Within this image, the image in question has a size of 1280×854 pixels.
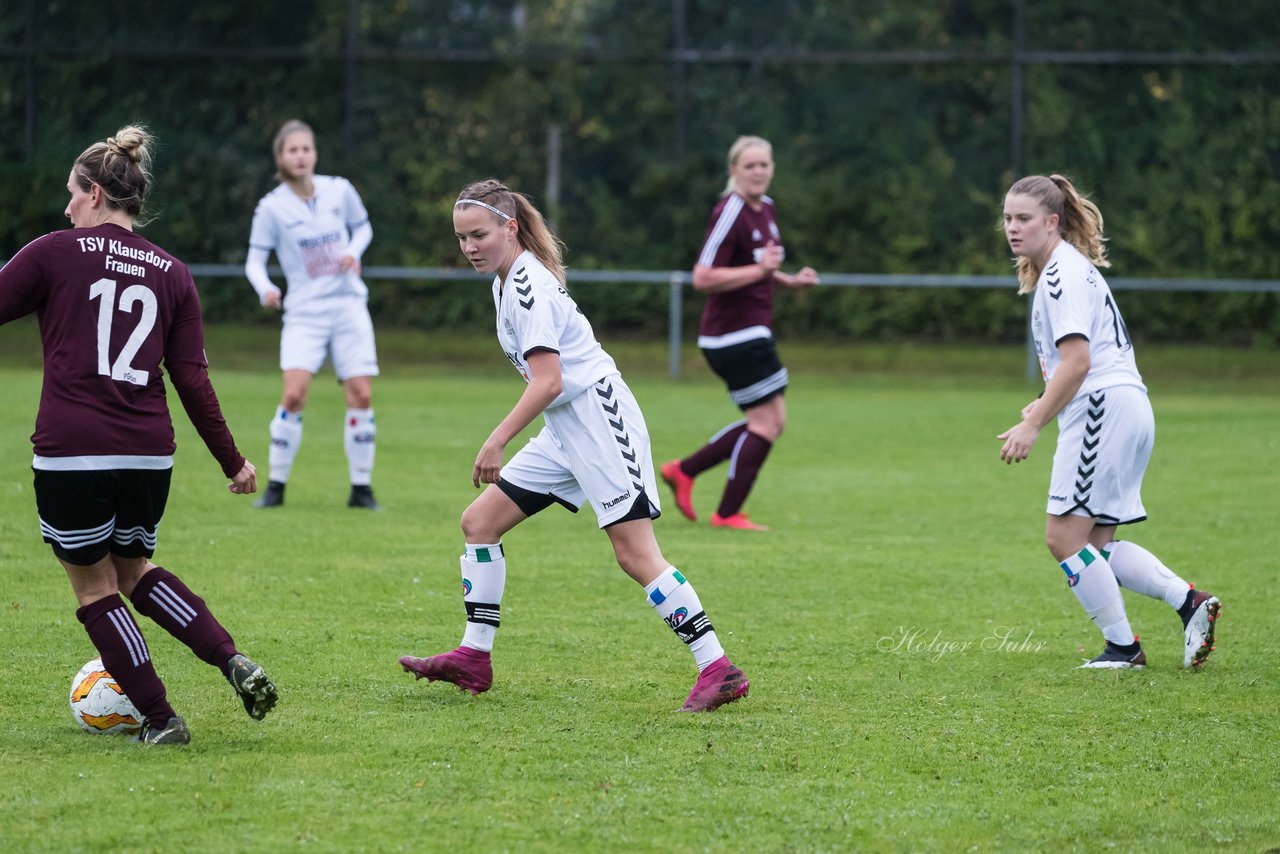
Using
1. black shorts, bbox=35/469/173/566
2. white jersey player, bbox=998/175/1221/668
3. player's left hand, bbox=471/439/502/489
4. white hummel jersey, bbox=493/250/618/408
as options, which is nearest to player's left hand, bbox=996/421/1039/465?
white jersey player, bbox=998/175/1221/668

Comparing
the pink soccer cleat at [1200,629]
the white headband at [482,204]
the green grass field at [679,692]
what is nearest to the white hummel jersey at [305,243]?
the green grass field at [679,692]

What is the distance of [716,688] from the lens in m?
5.06

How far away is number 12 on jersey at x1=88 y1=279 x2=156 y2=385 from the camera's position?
173 inches

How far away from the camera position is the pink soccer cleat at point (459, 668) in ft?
17.1

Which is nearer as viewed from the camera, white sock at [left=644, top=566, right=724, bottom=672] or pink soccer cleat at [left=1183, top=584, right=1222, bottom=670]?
white sock at [left=644, top=566, right=724, bottom=672]

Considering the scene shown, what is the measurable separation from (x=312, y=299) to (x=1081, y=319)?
5.48 m

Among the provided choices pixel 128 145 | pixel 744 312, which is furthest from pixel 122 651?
pixel 744 312

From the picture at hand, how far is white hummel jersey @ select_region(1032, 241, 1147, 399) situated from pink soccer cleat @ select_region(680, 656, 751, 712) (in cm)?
160

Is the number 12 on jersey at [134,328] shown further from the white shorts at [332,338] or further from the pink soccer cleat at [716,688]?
the white shorts at [332,338]

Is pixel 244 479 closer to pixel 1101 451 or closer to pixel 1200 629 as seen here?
pixel 1101 451

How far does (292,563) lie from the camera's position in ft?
24.9

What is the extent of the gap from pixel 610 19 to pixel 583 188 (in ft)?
7.37

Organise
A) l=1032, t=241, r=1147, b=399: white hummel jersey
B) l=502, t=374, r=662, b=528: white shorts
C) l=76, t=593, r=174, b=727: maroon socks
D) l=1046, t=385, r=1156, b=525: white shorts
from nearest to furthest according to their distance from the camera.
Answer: l=76, t=593, r=174, b=727: maroon socks, l=502, t=374, r=662, b=528: white shorts, l=1032, t=241, r=1147, b=399: white hummel jersey, l=1046, t=385, r=1156, b=525: white shorts

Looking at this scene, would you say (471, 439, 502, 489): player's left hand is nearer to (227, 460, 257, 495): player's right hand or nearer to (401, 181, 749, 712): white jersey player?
(401, 181, 749, 712): white jersey player
